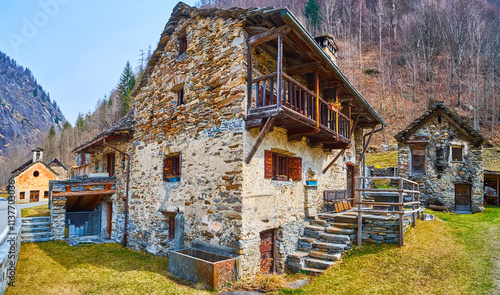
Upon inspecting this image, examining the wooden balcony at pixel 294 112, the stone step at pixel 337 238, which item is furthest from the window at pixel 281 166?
the stone step at pixel 337 238

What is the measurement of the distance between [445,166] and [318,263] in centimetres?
1310

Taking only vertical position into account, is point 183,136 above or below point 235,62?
below

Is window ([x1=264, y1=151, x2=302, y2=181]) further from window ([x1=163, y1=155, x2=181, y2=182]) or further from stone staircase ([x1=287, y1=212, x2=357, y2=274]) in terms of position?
window ([x1=163, y1=155, x2=181, y2=182])

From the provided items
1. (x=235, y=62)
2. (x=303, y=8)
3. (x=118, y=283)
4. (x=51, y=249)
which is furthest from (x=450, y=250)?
(x=303, y=8)

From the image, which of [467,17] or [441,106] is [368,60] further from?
[441,106]

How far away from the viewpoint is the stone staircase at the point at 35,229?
11.4m

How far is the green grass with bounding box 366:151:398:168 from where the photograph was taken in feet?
75.0

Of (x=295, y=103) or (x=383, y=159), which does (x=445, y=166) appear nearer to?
(x=383, y=159)

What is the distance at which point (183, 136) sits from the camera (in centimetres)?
877

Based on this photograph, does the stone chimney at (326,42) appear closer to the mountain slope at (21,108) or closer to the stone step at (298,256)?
the stone step at (298,256)

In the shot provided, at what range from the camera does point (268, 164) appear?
7.89 meters

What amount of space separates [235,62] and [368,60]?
128ft

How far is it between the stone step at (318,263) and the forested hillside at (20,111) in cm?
7230

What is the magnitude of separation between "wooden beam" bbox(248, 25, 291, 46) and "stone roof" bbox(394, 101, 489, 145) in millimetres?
13615
